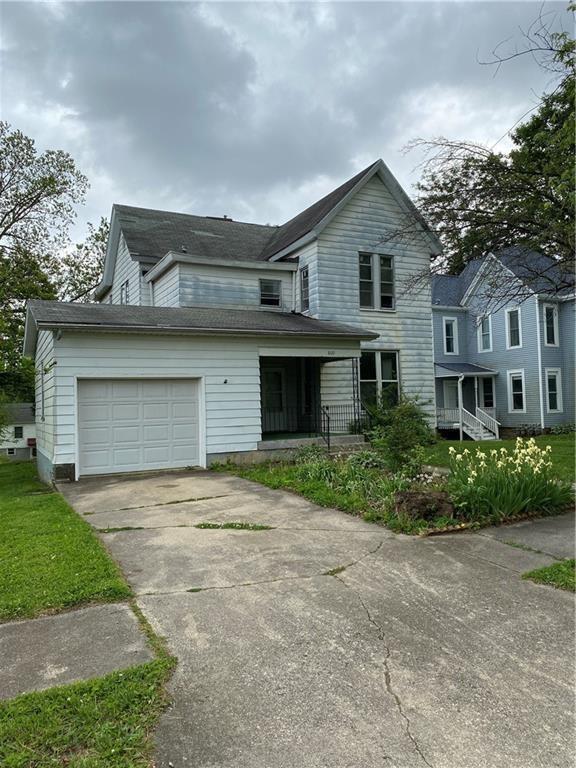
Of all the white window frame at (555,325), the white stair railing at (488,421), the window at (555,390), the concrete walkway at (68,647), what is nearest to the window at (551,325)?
the white window frame at (555,325)

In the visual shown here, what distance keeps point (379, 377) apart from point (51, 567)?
13.4 meters

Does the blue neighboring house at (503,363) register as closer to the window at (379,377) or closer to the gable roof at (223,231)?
the gable roof at (223,231)

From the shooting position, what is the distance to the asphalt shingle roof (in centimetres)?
1120

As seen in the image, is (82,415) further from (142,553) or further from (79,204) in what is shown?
(79,204)

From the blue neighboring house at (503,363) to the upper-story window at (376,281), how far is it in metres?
5.12

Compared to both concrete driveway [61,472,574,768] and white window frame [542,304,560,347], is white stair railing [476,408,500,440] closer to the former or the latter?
white window frame [542,304,560,347]

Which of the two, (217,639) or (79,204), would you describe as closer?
(217,639)

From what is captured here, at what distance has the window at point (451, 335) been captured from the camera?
26.4m

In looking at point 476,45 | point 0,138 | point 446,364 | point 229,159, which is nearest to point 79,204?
point 0,138

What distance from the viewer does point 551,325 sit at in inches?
936

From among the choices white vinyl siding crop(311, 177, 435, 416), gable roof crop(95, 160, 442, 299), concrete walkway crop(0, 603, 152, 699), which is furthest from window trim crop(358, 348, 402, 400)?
concrete walkway crop(0, 603, 152, 699)

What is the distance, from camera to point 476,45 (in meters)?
7.48

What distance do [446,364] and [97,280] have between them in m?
19.9

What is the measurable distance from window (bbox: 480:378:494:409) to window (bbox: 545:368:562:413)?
2790mm
